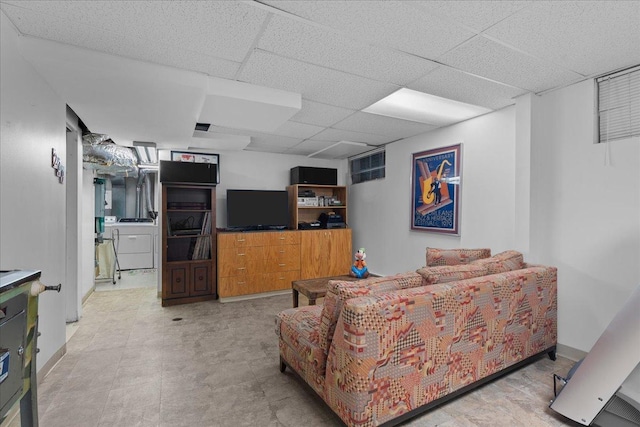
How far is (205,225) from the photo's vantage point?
4539mm

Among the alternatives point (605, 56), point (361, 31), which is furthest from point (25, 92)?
point (605, 56)

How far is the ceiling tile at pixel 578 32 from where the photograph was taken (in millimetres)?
1665

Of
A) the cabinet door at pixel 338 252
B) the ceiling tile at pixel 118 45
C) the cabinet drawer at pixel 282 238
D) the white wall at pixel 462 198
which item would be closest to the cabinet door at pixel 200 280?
the cabinet drawer at pixel 282 238

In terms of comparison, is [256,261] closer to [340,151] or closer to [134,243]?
[340,151]

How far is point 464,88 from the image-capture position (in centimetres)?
274

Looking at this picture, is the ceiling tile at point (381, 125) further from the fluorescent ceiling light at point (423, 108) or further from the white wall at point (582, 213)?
the white wall at point (582, 213)

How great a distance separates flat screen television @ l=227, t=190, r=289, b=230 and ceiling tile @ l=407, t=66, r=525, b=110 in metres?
2.93

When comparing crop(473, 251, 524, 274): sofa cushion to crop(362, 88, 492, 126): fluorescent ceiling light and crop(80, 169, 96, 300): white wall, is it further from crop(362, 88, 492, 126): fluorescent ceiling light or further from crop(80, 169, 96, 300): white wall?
crop(80, 169, 96, 300): white wall

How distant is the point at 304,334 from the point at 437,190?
9.09ft

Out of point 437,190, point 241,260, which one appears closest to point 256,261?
point 241,260

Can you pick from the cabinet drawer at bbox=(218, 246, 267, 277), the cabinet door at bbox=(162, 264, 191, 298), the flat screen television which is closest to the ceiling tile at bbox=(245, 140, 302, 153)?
the flat screen television

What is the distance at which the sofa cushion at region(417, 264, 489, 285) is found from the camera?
203cm

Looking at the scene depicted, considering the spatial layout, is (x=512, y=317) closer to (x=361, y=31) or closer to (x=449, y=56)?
(x=449, y=56)

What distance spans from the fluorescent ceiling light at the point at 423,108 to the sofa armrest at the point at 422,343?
1.83 metres
